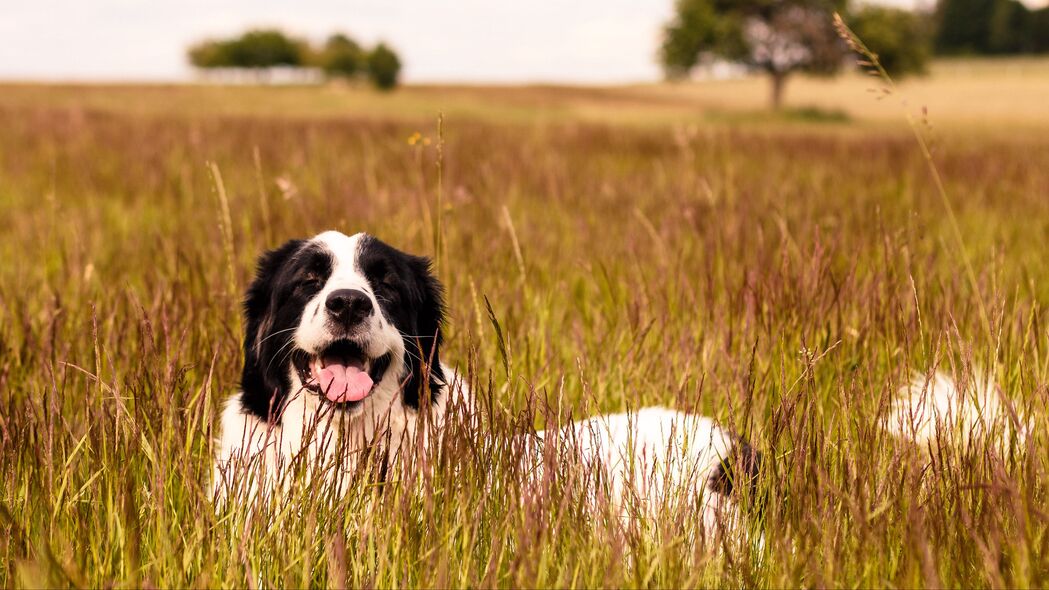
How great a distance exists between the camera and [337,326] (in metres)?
2.60

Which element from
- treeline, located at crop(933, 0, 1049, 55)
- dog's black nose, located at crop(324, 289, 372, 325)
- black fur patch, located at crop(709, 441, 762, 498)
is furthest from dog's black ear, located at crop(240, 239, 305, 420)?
treeline, located at crop(933, 0, 1049, 55)

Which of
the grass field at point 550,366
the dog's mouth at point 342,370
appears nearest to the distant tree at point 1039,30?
the grass field at point 550,366

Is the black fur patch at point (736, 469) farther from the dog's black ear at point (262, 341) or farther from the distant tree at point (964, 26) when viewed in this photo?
the distant tree at point (964, 26)

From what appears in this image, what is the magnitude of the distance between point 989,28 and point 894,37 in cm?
7887

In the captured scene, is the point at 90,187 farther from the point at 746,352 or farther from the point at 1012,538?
the point at 1012,538

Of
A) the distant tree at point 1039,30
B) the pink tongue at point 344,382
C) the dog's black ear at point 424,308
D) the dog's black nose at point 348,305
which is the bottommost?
the pink tongue at point 344,382

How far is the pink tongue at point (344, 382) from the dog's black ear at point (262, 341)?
0.15 m

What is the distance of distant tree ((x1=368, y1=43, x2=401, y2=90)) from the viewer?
88750 millimetres

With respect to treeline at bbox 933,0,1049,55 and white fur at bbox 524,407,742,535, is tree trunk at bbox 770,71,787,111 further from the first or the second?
treeline at bbox 933,0,1049,55

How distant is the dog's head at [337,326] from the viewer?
261 cm

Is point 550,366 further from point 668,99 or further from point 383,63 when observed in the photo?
point 383,63

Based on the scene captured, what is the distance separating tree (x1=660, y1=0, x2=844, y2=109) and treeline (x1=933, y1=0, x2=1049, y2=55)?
74593 mm

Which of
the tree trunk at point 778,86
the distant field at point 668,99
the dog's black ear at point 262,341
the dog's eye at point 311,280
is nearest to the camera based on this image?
the dog's black ear at point 262,341

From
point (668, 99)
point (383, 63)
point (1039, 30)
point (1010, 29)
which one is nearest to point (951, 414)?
point (668, 99)
